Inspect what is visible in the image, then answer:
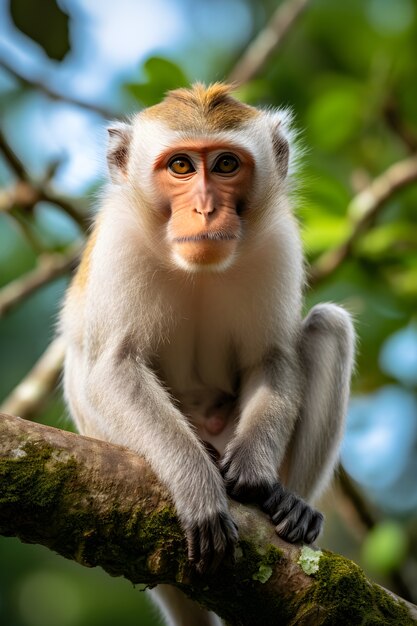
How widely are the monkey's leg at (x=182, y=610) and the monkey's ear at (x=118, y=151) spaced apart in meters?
3.31

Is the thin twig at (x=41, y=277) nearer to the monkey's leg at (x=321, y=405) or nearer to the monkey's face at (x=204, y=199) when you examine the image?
the monkey's face at (x=204, y=199)

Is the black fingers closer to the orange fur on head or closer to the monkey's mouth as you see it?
the monkey's mouth

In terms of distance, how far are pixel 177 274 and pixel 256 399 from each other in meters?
1.17

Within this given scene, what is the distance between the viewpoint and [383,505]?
14.9 m

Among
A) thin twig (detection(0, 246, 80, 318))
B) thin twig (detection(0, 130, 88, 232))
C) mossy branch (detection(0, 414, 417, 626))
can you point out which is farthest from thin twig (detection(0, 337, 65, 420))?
mossy branch (detection(0, 414, 417, 626))

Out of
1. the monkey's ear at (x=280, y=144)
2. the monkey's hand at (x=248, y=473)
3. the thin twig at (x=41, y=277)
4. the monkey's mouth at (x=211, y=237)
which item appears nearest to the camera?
the monkey's hand at (x=248, y=473)

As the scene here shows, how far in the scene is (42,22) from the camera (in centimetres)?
345

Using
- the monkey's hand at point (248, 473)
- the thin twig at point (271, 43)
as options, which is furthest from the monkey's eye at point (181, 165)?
the thin twig at point (271, 43)

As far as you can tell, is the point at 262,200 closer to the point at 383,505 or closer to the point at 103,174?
the point at 103,174

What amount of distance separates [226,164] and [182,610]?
3467mm

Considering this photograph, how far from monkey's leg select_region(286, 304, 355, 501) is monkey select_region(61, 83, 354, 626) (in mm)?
12

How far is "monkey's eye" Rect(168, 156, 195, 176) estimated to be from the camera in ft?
21.4

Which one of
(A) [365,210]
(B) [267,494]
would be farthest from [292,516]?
(A) [365,210]

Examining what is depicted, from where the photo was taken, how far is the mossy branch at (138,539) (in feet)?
15.7
